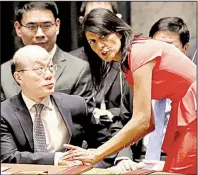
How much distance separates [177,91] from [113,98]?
0.80 ft

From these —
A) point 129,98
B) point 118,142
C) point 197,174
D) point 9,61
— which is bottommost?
point 197,174

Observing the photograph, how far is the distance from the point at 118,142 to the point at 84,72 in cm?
29

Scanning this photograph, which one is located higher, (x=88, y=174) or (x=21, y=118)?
(x=21, y=118)

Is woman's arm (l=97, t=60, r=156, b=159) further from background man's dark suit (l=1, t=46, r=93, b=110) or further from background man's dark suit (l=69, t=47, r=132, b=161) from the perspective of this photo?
background man's dark suit (l=1, t=46, r=93, b=110)

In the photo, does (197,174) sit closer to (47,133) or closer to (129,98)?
(129,98)

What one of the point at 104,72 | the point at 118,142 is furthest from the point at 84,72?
the point at 118,142

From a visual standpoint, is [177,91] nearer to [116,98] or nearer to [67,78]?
[116,98]

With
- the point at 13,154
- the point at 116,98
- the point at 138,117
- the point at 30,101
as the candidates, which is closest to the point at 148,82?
the point at 138,117

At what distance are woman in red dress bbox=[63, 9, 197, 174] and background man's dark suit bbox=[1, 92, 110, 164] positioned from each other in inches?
3.4

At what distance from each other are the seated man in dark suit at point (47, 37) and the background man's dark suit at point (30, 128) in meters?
0.03

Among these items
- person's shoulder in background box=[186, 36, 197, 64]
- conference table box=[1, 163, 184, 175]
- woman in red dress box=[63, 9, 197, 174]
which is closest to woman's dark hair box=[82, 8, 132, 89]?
woman in red dress box=[63, 9, 197, 174]

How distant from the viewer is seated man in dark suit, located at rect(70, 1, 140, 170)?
141cm

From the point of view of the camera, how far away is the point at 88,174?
1.32 metres

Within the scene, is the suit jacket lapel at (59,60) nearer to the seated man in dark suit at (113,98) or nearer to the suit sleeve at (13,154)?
the seated man in dark suit at (113,98)
